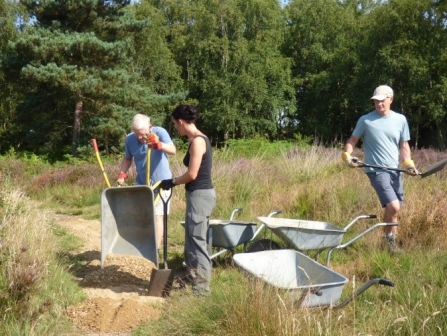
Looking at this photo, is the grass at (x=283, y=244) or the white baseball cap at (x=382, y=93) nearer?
the grass at (x=283, y=244)

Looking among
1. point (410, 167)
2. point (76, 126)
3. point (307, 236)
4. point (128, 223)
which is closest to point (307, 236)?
point (307, 236)

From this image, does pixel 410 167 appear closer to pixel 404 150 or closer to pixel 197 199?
pixel 404 150

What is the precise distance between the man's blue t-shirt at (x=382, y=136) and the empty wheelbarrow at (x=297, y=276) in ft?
6.74

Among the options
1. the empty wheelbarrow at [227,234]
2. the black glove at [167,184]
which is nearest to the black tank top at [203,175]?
the black glove at [167,184]

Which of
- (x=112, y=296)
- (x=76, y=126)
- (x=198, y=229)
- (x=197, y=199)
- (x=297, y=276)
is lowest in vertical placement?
(x=76, y=126)

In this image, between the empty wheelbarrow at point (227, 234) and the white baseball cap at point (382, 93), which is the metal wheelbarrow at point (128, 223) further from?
the white baseball cap at point (382, 93)

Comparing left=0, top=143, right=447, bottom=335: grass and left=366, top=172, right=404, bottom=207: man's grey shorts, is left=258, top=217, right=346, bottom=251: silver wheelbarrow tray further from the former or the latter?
left=366, top=172, right=404, bottom=207: man's grey shorts

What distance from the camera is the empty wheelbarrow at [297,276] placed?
4066 mm

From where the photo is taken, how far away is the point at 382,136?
21.6 feet

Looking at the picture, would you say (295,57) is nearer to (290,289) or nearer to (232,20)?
(232,20)

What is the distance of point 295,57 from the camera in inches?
1849

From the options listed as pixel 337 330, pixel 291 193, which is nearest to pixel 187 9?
pixel 291 193

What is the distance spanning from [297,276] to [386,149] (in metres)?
2.23

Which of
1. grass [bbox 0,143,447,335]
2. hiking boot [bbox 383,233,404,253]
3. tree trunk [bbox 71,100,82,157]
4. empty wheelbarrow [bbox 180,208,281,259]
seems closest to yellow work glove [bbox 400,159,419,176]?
hiking boot [bbox 383,233,404,253]
